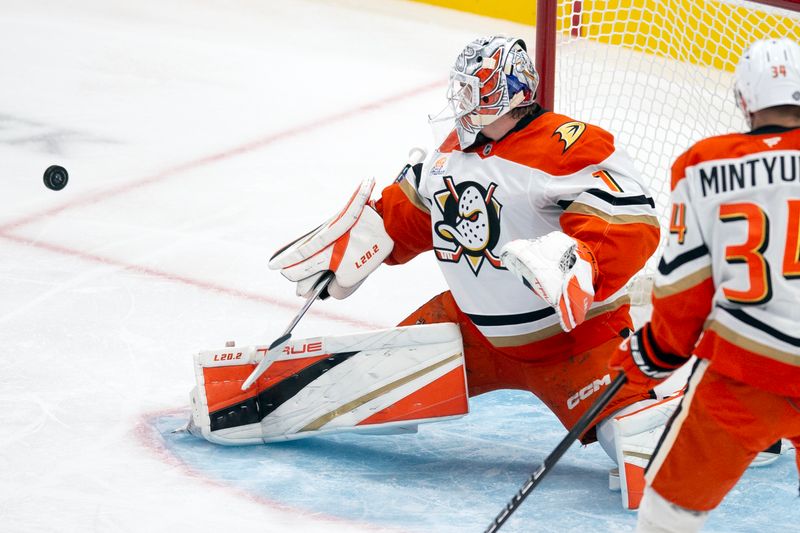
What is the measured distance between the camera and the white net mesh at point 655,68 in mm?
3977

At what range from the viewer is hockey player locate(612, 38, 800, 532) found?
1983 millimetres

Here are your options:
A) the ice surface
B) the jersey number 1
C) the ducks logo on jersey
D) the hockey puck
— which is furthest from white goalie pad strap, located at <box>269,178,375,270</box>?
the hockey puck

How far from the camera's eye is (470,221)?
2859 mm

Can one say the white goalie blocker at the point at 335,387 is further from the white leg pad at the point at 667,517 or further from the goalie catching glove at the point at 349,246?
the white leg pad at the point at 667,517

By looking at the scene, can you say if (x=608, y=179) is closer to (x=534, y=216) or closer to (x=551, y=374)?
(x=534, y=216)

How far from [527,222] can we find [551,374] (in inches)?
13.5

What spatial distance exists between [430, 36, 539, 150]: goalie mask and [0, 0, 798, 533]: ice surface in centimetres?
78

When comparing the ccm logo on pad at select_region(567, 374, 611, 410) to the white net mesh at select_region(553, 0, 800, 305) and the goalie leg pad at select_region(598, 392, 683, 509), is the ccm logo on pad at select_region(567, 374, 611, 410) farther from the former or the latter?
the white net mesh at select_region(553, 0, 800, 305)

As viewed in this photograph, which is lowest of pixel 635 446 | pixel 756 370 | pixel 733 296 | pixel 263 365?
pixel 635 446

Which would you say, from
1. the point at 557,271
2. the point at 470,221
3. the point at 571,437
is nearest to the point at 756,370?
the point at 571,437

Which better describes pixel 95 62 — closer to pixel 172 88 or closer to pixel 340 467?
pixel 172 88

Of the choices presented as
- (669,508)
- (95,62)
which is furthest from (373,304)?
(95,62)

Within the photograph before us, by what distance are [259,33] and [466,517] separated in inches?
171

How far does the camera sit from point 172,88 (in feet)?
19.2
